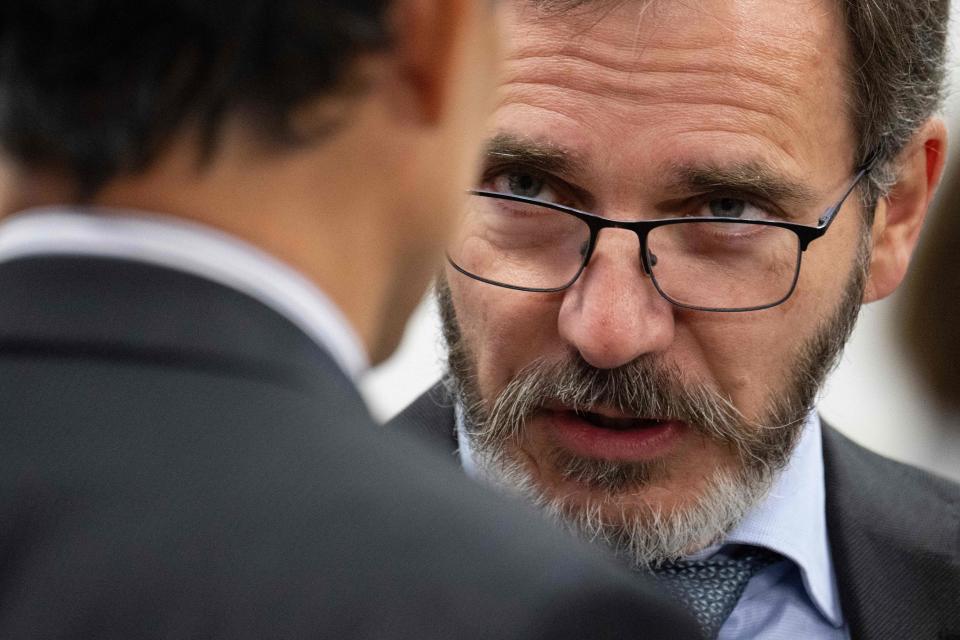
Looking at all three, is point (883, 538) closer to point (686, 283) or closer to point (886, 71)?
point (686, 283)

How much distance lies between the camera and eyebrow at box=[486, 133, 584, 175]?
2.59m

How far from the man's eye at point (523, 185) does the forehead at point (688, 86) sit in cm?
8

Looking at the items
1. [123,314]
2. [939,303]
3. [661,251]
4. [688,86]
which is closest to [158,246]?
[123,314]

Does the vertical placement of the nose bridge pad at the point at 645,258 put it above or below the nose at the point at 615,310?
above

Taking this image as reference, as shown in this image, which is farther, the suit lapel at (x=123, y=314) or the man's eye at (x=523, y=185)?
the man's eye at (x=523, y=185)

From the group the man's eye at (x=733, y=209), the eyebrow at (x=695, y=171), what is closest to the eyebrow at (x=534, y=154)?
the eyebrow at (x=695, y=171)

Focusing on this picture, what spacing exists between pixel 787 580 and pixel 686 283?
690mm

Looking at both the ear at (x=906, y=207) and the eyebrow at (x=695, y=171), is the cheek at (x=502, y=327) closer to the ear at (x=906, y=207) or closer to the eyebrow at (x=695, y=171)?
the eyebrow at (x=695, y=171)

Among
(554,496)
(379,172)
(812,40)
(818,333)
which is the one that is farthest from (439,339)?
(379,172)

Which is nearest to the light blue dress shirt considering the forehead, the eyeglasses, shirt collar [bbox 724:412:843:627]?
shirt collar [bbox 724:412:843:627]

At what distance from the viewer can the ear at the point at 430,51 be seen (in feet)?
3.42

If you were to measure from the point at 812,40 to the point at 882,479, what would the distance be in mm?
1172

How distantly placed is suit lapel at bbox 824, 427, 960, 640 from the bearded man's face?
317 mm

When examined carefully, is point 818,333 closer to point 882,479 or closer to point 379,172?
point 882,479
